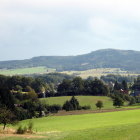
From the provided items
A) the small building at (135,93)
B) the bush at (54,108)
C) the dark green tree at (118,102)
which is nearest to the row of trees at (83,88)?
the small building at (135,93)

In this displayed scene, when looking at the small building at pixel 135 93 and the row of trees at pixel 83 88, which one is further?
the small building at pixel 135 93

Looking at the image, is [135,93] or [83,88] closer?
[83,88]

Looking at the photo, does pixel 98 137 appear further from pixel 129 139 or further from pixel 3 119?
pixel 3 119

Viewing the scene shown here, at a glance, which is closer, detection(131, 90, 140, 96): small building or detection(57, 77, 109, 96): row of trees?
detection(57, 77, 109, 96): row of trees

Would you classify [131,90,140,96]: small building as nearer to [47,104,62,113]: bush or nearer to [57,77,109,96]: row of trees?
[57,77,109,96]: row of trees

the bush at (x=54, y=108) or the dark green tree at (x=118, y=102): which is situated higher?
the dark green tree at (x=118, y=102)

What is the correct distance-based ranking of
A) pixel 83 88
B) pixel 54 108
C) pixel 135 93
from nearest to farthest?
pixel 54 108 → pixel 83 88 → pixel 135 93

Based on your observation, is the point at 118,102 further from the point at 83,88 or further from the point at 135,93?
the point at 135,93

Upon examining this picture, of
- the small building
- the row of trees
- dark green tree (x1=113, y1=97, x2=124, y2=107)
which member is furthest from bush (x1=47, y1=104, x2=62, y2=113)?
the small building

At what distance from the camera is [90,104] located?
97438 millimetres

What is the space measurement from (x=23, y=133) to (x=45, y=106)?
196 feet

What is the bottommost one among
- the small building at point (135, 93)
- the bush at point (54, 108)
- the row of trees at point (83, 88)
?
the bush at point (54, 108)

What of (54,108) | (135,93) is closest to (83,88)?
(135,93)

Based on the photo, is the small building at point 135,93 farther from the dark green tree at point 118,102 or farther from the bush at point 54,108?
the bush at point 54,108
